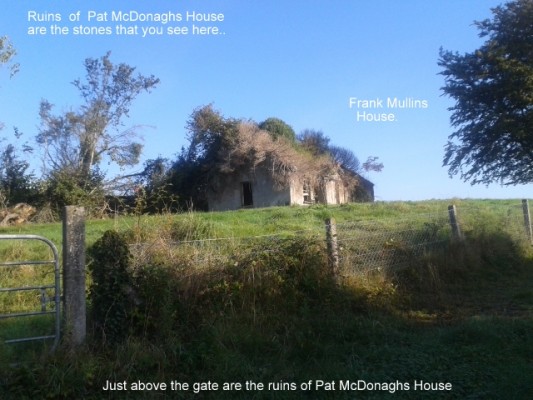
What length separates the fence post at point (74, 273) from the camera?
5.11m

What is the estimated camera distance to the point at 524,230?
41.2ft

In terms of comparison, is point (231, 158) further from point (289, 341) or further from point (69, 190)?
point (289, 341)

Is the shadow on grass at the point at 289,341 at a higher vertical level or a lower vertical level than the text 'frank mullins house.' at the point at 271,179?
lower

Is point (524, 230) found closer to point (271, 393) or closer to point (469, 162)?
point (469, 162)

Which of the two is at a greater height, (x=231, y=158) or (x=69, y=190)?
(x=231, y=158)

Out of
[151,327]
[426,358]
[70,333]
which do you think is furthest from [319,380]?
[70,333]

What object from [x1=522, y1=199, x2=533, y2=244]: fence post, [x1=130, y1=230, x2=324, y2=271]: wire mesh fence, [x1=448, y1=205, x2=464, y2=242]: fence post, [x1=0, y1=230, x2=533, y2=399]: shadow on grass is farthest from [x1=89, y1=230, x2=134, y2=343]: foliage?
[x1=522, y1=199, x2=533, y2=244]: fence post

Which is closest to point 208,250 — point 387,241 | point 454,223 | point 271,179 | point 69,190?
point 387,241

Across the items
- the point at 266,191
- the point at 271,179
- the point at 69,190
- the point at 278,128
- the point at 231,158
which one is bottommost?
the point at 266,191

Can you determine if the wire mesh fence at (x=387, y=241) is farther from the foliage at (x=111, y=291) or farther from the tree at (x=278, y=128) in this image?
the tree at (x=278, y=128)

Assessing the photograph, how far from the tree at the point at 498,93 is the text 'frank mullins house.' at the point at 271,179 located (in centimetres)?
1184

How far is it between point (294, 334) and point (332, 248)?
1943 mm

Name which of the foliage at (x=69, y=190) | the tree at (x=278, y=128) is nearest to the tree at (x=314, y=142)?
the tree at (x=278, y=128)

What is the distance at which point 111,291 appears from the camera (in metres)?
5.34
